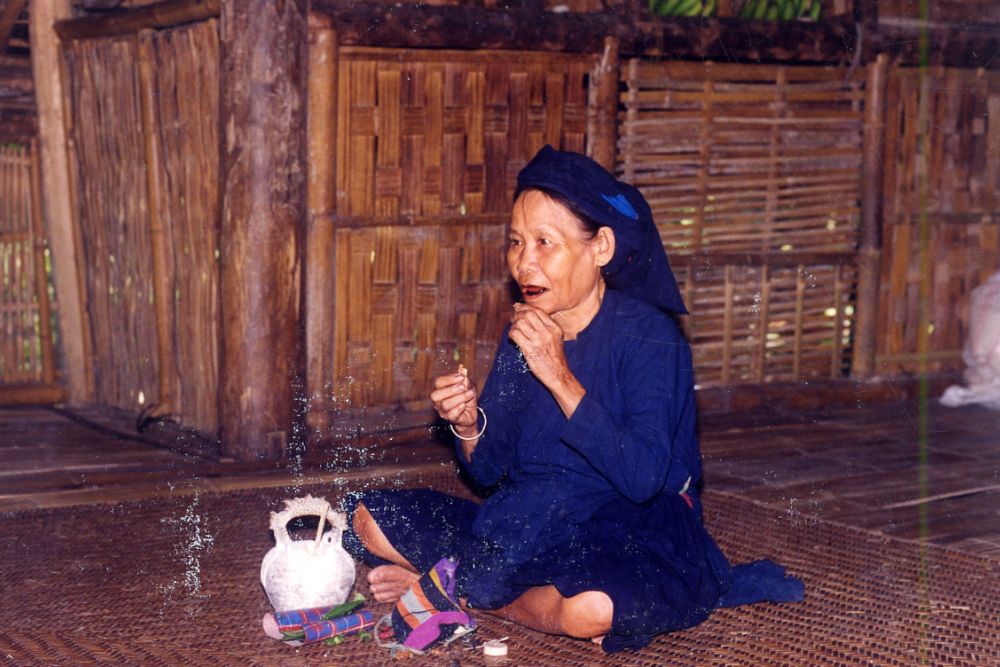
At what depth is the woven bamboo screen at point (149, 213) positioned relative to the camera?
566 centimetres

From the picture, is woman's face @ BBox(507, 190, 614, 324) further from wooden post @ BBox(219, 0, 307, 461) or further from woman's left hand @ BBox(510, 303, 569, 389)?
wooden post @ BBox(219, 0, 307, 461)

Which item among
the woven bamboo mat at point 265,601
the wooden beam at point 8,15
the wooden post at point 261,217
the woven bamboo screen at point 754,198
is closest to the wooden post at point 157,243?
the wooden post at point 261,217

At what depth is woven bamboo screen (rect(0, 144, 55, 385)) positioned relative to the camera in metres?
6.64

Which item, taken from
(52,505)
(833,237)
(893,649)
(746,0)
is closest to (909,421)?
(833,237)

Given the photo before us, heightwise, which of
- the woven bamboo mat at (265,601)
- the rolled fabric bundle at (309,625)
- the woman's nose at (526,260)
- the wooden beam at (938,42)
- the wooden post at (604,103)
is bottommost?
the woven bamboo mat at (265,601)

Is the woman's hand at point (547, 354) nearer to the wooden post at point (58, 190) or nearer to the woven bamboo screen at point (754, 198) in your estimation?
the woven bamboo screen at point (754, 198)

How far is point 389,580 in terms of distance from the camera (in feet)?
11.8

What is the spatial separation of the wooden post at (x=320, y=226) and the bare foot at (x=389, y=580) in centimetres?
213

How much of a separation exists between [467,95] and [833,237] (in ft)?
7.65

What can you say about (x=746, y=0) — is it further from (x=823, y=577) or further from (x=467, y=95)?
(x=823, y=577)

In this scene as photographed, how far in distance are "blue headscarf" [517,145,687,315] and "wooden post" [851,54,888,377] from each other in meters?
3.86

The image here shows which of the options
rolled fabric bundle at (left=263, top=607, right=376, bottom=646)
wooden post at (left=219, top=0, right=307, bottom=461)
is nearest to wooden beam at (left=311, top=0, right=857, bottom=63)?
wooden post at (left=219, top=0, right=307, bottom=461)

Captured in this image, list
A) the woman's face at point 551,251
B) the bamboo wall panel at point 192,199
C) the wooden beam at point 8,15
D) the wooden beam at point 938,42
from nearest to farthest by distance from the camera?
the woman's face at point 551,251, the bamboo wall panel at point 192,199, the wooden beam at point 8,15, the wooden beam at point 938,42

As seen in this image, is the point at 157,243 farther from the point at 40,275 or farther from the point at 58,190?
the point at 40,275
